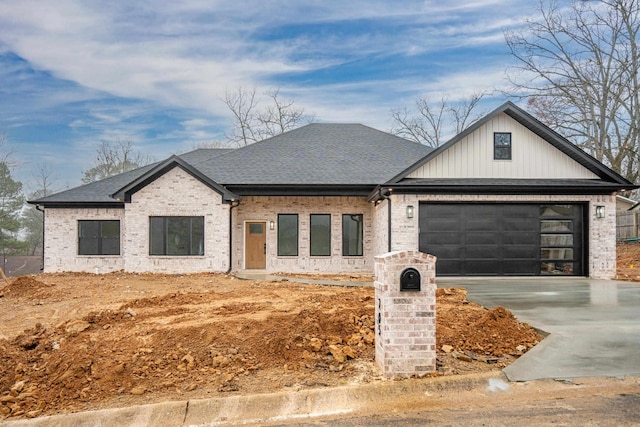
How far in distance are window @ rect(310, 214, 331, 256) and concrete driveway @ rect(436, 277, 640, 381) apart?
5.45m

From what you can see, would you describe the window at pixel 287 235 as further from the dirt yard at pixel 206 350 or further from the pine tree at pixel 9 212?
the pine tree at pixel 9 212

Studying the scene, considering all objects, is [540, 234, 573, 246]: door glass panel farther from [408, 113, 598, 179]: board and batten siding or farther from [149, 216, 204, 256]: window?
[149, 216, 204, 256]: window

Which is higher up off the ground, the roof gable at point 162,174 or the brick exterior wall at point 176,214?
the roof gable at point 162,174

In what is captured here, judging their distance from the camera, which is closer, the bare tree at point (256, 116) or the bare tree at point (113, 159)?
the bare tree at point (256, 116)

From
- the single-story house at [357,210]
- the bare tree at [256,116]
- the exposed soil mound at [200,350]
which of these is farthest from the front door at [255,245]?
the bare tree at [256,116]

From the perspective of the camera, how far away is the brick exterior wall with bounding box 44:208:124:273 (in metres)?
18.0

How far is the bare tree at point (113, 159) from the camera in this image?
4328cm

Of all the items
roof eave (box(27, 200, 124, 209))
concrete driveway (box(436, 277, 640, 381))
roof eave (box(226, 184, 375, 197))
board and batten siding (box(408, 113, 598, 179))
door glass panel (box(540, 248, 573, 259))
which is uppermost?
board and batten siding (box(408, 113, 598, 179))

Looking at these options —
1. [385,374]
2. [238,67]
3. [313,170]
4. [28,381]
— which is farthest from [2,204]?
[385,374]

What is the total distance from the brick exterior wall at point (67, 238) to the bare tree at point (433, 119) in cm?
2739

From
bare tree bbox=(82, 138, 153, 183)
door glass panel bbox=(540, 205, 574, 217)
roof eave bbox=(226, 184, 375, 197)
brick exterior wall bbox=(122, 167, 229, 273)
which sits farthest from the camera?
bare tree bbox=(82, 138, 153, 183)

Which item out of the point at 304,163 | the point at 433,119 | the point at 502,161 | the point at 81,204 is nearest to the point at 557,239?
the point at 502,161

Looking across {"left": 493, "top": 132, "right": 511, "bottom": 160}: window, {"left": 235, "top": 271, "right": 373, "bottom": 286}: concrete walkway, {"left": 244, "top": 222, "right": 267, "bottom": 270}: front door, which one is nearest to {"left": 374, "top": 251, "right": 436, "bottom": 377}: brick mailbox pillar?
{"left": 235, "top": 271, "right": 373, "bottom": 286}: concrete walkway

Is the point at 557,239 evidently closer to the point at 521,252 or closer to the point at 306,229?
the point at 521,252
